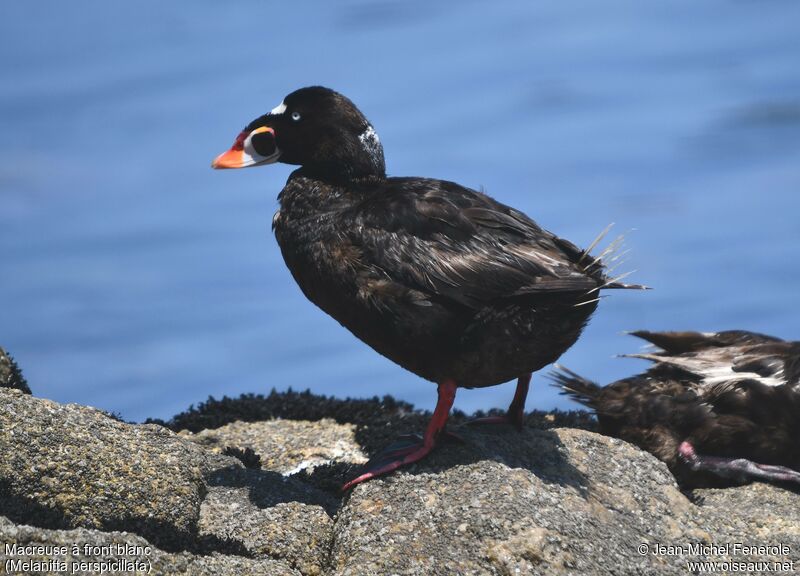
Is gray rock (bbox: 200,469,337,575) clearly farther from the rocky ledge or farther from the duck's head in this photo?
the duck's head

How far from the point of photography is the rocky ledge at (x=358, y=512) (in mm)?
5410

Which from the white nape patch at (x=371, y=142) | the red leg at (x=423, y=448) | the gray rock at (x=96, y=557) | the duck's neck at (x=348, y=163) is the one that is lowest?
the gray rock at (x=96, y=557)

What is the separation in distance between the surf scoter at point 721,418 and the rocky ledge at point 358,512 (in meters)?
0.45

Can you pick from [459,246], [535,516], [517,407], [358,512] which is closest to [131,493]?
[358,512]

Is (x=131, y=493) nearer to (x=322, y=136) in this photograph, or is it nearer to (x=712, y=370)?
(x=322, y=136)

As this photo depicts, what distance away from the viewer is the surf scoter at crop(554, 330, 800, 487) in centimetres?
741

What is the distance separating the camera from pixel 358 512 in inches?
232

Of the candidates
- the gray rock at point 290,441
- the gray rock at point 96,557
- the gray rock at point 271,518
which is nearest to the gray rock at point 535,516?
the gray rock at point 271,518

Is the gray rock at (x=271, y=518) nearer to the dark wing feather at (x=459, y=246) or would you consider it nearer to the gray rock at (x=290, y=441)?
the gray rock at (x=290, y=441)

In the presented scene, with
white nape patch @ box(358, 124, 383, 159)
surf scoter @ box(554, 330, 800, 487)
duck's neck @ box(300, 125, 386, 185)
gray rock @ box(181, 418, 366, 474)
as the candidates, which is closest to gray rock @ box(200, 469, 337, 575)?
gray rock @ box(181, 418, 366, 474)

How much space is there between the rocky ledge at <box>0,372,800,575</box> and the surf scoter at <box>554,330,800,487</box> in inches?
17.8

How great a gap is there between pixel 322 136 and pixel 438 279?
4.59 ft

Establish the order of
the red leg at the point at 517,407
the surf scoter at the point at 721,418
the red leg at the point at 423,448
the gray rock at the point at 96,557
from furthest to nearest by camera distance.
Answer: the surf scoter at the point at 721,418, the red leg at the point at 517,407, the red leg at the point at 423,448, the gray rock at the point at 96,557

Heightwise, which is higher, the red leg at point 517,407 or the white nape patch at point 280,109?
the white nape patch at point 280,109
